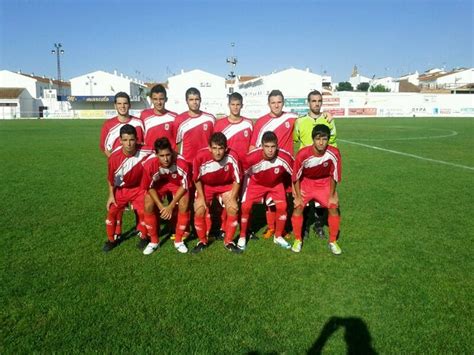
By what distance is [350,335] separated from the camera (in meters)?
2.78

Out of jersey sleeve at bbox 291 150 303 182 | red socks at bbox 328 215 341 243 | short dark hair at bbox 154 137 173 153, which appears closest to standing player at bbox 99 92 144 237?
short dark hair at bbox 154 137 173 153

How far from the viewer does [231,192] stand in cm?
452

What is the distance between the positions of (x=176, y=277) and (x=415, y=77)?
93.4 meters

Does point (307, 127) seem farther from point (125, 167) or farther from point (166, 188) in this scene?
point (125, 167)

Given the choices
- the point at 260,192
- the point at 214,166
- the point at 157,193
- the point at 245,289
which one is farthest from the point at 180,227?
the point at 245,289

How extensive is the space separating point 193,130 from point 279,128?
1119 millimetres

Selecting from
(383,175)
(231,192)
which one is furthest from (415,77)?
(231,192)

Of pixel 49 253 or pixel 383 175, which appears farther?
pixel 383 175

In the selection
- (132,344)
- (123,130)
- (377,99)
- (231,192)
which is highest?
(377,99)

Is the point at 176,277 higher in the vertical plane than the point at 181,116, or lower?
lower

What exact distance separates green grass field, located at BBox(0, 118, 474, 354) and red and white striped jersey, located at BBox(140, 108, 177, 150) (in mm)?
1410

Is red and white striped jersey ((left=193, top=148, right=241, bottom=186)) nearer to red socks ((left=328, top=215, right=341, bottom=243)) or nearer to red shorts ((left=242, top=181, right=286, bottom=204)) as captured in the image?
red shorts ((left=242, top=181, right=286, bottom=204))

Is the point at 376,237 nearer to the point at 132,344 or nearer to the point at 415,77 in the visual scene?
the point at 132,344

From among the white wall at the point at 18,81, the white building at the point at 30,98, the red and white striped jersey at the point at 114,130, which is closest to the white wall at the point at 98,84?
the white building at the point at 30,98
